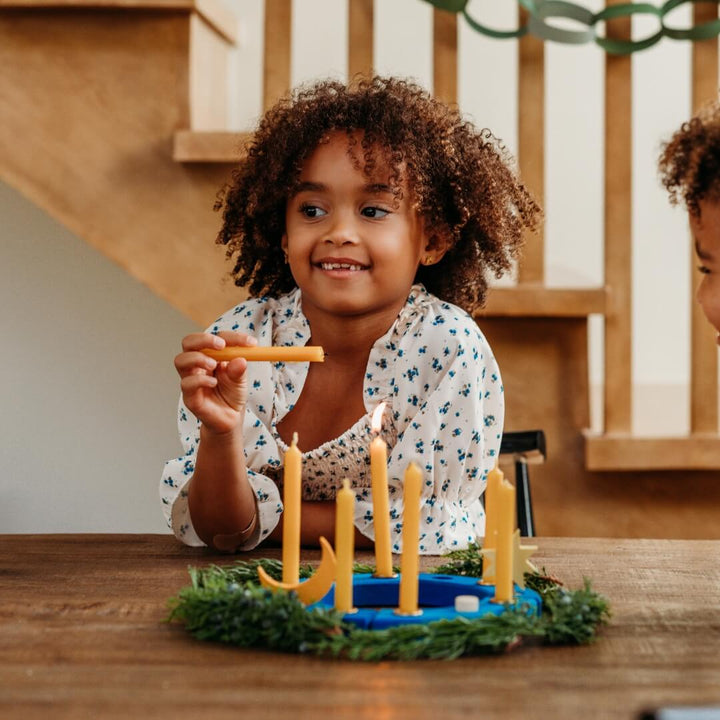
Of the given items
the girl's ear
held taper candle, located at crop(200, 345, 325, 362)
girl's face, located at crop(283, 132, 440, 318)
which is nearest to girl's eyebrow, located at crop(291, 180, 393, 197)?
girl's face, located at crop(283, 132, 440, 318)

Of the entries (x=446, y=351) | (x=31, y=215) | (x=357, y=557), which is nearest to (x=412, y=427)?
(x=446, y=351)

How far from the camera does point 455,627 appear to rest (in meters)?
0.68

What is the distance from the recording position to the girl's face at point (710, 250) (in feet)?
2.90

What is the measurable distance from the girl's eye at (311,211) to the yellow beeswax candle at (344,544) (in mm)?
688

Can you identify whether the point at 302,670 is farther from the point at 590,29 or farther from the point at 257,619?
the point at 590,29

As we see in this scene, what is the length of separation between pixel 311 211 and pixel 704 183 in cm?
56

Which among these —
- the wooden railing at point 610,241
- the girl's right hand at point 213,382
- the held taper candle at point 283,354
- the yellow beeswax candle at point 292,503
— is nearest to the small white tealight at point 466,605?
the yellow beeswax candle at point 292,503

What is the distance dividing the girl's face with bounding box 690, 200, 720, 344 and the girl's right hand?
1.31ft

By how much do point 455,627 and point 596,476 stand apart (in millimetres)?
1147

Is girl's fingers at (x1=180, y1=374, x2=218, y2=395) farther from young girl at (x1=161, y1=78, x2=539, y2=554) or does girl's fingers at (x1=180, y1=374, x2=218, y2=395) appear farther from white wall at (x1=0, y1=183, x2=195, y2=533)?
white wall at (x1=0, y1=183, x2=195, y2=533)

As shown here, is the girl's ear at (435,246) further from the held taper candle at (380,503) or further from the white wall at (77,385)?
the white wall at (77,385)

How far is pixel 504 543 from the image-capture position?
0.71 m

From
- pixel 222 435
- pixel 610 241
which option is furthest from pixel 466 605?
pixel 610 241

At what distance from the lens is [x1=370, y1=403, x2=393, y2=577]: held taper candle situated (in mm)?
733
